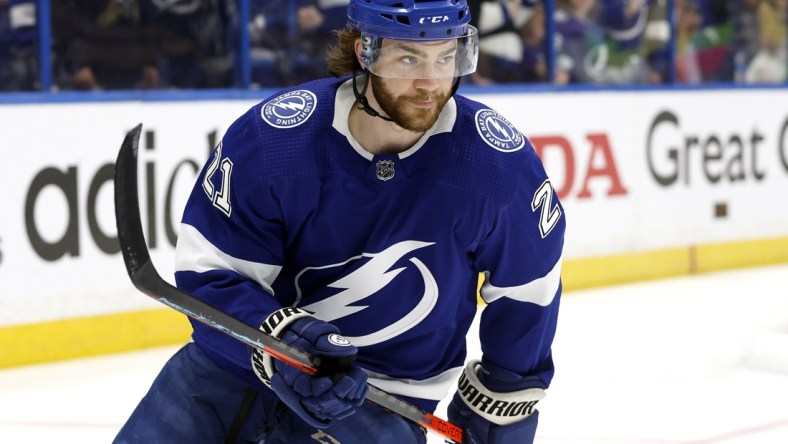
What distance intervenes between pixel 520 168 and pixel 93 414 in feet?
5.91

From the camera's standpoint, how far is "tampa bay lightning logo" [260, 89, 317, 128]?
1.95 m

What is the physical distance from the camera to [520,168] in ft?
6.45

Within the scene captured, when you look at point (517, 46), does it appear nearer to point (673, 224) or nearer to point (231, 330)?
point (673, 224)

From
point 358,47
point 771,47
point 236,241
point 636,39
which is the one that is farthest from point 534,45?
point 236,241

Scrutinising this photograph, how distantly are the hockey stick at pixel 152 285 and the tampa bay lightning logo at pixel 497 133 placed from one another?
42 centimetres

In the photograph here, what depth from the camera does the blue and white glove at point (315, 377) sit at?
1.78 m

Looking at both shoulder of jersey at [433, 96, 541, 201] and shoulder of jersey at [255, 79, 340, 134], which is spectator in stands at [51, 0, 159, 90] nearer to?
shoulder of jersey at [255, 79, 340, 134]

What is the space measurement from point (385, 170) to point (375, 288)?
180mm

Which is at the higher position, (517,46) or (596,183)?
(517,46)

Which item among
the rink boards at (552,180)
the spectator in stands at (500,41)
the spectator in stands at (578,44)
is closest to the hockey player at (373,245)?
the rink boards at (552,180)

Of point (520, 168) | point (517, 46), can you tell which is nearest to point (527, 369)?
point (520, 168)

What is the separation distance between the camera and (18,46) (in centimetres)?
404

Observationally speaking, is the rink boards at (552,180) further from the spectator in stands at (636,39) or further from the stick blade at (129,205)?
the stick blade at (129,205)

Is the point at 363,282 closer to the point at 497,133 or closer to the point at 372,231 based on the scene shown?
the point at 372,231
